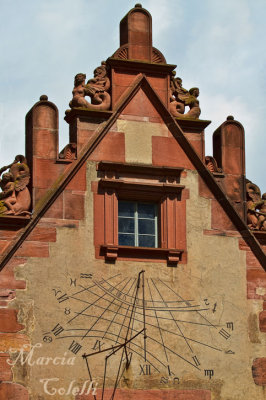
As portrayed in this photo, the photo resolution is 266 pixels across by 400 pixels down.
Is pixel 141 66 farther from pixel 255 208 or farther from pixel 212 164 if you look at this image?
pixel 255 208

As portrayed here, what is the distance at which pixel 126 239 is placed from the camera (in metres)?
35.7

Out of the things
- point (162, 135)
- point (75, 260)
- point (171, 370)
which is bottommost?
point (171, 370)

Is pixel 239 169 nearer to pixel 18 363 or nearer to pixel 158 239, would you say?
pixel 158 239

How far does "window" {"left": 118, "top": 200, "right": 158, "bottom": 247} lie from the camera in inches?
1406

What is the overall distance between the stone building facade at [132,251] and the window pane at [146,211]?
0.04 metres

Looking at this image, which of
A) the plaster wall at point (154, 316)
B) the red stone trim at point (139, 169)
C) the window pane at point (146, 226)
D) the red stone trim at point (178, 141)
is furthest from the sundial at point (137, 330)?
the red stone trim at point (139, 169)

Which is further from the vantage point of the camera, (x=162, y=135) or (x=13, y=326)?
(x=162, y=135)

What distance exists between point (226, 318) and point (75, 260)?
3219mm

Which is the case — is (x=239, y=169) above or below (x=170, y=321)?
above

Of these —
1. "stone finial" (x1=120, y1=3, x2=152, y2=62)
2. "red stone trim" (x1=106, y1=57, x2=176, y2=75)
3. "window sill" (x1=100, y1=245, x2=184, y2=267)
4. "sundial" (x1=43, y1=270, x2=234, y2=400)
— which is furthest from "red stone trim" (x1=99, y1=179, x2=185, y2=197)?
"stone finial" (x1=120, y1=3, x2=152, y2=62)

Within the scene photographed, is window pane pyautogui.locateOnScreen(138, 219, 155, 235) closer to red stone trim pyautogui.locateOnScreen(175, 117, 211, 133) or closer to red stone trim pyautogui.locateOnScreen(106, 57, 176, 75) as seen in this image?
red stone trim pyautogui.locateOnScreen(175, 117, 211, 133)

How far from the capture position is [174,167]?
36219 millimetres

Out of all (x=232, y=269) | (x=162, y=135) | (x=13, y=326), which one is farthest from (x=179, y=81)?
(x=13, y=326)

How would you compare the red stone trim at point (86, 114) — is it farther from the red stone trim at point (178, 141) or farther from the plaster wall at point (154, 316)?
the plaster wall at point (154, 316)
